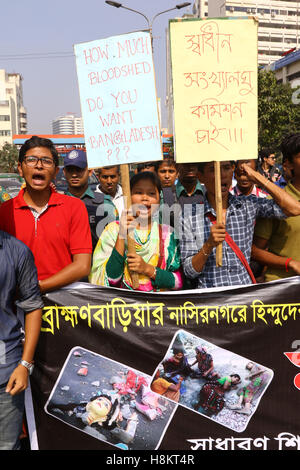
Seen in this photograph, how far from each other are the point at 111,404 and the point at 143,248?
Answer: 0.94 meters

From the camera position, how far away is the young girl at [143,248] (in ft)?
8.81

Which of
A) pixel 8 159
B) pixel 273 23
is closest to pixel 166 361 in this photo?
pixel 8 159

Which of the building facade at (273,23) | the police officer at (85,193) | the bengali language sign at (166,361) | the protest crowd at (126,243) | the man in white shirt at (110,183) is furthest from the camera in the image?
the building facade at (273,23)

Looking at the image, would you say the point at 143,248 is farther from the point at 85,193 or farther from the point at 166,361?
the point at 85,193

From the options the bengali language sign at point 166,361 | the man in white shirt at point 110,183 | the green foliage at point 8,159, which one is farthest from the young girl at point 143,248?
the green foliage at point 8,159

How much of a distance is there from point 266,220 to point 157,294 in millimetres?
872

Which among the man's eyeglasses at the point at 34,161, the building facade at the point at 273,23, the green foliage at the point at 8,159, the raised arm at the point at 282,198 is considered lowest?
the raised arm at the point at 282,198

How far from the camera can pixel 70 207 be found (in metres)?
2.62

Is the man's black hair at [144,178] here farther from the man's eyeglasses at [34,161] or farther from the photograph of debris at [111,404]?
the photograph of debris at [111,404]

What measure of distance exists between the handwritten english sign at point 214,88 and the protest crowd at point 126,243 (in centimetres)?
20

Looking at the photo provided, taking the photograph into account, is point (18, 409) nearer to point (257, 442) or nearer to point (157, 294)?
point (157, 294)

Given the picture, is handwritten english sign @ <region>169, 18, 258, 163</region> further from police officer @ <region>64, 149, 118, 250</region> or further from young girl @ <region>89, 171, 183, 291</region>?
police officer @ <region>64, 149, 118, 250</region>

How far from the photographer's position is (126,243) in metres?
2.67

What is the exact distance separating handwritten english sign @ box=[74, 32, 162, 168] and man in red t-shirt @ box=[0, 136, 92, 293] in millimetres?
342
